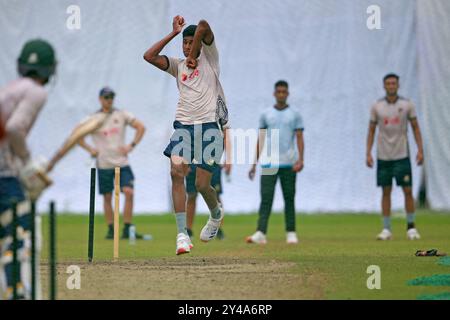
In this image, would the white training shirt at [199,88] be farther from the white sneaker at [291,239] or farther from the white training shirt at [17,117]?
the white sneaker at [291,239]

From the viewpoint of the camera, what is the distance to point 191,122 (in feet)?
37.0

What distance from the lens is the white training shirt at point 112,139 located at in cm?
1686

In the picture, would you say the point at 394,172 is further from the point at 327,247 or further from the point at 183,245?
the point at 183,245

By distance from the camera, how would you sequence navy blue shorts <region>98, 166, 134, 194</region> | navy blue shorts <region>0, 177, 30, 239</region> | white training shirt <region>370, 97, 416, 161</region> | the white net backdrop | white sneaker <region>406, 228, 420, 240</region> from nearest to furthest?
navy blue shorts <region>0, 177, 30, 239</region> → white sneaker <region>406, 228, 420, 240</region> → white training shirt <region>370, 97, 416, 161</region> → navy blue shorts <region>98, 166, 134, 194</region> → the white net backdrop

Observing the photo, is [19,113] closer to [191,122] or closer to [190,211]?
[191,122]

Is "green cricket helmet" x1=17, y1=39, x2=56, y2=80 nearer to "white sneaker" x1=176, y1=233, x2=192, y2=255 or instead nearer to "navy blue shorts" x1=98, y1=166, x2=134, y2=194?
"white sneaker" x1=176, y1=233, x2=192, y2=255

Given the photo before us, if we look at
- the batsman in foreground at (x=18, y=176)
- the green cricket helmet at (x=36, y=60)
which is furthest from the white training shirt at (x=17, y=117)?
the green cricket helmet at (x=36, y=60)

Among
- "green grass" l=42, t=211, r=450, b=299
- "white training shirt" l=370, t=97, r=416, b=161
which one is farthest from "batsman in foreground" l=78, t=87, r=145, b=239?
"white training shirt" l=370, t=97, r=416, b=161

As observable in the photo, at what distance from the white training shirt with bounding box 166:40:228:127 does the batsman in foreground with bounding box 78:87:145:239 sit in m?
5.25

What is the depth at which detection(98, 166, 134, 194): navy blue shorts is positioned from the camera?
1672 centimetres

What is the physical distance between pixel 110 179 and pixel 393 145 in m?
4.41

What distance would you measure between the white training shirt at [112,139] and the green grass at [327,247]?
47.7 inches

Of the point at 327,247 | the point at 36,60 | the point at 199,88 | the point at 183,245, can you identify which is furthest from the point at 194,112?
the point at 36,60
